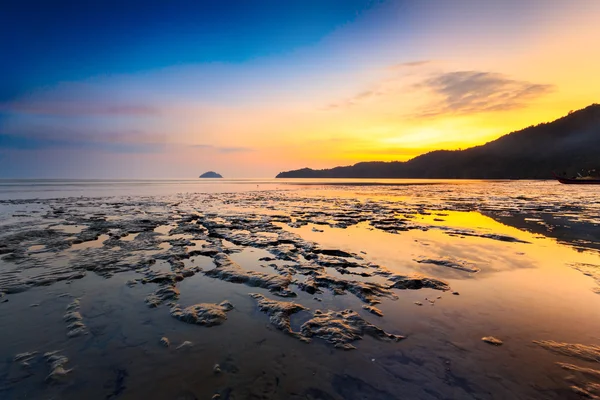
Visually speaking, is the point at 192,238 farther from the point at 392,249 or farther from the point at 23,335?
the point at 392,249

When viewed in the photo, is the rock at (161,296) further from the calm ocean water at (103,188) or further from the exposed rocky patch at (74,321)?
the calm ocean water at (103,188)

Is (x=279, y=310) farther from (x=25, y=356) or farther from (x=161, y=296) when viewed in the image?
(x=25, y=356)

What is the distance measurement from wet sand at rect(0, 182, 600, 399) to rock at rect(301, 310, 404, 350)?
4 centimetres

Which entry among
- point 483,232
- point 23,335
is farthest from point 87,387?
point 483,232

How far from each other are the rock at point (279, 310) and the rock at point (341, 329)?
1.34ft

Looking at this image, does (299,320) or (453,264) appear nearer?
(299,320)

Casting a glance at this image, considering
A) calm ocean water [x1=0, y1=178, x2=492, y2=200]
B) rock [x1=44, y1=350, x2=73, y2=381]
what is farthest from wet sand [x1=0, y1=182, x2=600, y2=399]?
calm ocean water [x1=0, y1=178, x2=492, y2=200]

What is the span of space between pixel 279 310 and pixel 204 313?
170 centimetres

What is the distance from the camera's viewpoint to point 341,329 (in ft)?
A: 18.6

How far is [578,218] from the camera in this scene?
19.1 metres

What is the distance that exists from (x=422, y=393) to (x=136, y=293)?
7.15m

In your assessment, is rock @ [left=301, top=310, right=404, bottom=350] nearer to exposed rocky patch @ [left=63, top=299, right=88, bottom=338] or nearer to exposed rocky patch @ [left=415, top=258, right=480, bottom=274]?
exposed rocky patch @ [left=63, top=299, right=88, bottom=338]

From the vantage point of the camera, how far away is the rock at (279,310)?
5.85 m

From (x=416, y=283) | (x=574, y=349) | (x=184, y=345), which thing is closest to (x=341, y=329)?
(x=184, y=345)
